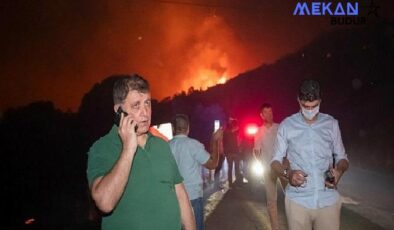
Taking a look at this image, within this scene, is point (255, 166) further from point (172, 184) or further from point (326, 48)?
point (326, 48)

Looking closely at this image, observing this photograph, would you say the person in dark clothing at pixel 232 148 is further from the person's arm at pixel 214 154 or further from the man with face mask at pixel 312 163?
the man with face mask at pixel 312 163

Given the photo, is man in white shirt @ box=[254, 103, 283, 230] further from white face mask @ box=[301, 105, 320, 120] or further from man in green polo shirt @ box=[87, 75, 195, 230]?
man in green polo shirt @ box=[87, 75, 195, 230]

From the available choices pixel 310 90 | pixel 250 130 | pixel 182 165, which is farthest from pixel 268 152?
pixel 250 130

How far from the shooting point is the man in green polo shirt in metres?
2.24

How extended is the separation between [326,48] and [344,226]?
37.1 m

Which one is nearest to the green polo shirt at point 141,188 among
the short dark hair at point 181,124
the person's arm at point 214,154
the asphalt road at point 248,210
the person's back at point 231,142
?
the person's arm at point 214,154

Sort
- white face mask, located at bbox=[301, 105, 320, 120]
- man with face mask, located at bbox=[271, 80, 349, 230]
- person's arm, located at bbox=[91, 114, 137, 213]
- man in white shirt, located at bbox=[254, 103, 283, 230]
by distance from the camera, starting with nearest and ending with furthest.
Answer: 1. person's arm, located at bbox=[91, 114, 137, 213]
2. man with face mask, located at bbox=[271, 80, 349, 230]
3. white face mask, located at bbox=[301, 105, 320, 120]
4. man in white shirt, located at bbox=[254, 103, 283, 230]

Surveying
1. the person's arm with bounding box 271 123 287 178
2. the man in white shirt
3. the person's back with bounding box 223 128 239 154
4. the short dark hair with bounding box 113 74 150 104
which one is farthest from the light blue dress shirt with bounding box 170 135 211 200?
the person's back with bounding box 223 128 239 154

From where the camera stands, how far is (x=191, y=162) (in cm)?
538

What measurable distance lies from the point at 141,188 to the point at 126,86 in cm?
69

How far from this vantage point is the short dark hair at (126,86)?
2564mm

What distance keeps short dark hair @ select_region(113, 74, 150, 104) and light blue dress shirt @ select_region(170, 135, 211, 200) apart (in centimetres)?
285

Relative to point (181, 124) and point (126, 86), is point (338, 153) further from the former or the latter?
point (126, 86)

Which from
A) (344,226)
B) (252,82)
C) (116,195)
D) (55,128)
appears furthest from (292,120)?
(252,82)
